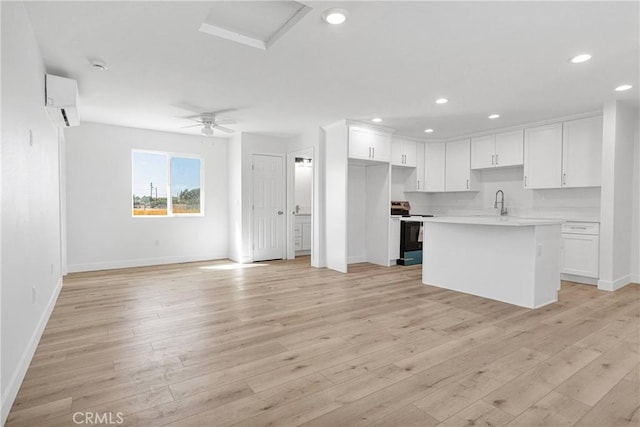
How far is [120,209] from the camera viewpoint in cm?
594

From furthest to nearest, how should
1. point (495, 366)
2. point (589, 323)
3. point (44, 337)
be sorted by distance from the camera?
point (589, 323), point (44, 337), point (495, 366)

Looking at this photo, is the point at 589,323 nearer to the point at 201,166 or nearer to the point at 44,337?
the point at 44,337

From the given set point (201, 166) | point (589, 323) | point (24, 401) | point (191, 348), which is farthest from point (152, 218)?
point (589, 323)

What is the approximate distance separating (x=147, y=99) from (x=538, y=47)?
4.40 m

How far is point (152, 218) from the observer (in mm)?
6258

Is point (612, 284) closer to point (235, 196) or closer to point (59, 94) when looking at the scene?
point (235, 196)

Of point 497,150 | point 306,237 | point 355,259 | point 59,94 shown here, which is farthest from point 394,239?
point 59,94

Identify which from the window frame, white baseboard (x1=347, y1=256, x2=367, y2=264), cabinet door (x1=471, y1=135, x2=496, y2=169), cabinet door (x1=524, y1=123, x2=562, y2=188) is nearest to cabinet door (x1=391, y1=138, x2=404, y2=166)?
cabinet door (x1=471, y1=135, x2=496, y2=169)

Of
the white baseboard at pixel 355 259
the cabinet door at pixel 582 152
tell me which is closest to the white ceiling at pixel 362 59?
the cabinet door at pixel 582 152

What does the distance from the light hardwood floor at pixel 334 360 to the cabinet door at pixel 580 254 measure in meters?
0.58

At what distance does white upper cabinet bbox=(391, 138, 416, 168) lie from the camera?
657cm

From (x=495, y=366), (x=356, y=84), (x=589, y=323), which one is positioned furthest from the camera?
(x=356, y=84)

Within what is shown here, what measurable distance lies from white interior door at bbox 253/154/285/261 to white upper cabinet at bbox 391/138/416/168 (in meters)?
2.29

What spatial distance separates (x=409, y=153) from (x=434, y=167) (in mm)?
656
